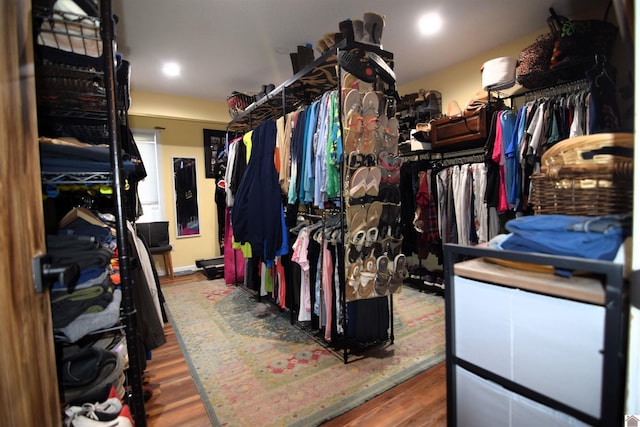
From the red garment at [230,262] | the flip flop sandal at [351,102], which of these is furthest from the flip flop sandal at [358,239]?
the red garment at [230,262]

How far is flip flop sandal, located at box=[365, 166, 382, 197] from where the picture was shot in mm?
1990

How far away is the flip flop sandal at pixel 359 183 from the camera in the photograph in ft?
6.35

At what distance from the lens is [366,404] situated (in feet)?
5.48

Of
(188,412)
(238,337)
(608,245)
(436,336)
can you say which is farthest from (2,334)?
(436,336)

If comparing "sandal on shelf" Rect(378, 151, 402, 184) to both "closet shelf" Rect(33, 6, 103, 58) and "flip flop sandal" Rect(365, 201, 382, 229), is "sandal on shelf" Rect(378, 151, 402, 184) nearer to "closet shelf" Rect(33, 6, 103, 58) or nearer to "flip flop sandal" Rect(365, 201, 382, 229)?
"flip flop sandal" Rect(365, 201, 382, 229)

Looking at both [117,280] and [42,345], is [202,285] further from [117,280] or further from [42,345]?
[42,345]

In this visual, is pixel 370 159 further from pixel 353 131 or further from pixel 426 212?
pixel 426 212

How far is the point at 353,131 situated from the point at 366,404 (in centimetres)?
157

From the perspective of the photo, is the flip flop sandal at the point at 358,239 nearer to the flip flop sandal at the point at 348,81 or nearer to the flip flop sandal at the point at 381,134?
the flip flop sandal at the point at 381,134

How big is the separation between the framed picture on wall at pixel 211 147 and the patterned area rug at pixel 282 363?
8.19 feet

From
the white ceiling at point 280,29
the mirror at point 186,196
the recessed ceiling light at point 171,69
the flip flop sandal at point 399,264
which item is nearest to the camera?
the flip flop sandal at point 399,264

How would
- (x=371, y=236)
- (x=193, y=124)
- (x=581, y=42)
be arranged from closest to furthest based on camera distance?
(x=371, y=236) → (x=581, y=42) → (x=193, y=124)

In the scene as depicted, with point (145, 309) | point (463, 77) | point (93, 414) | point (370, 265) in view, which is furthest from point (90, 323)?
point (463, 77)

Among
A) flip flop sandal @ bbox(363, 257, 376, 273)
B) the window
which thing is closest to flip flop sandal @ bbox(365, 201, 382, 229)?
flip flop sandal @ bbox(363, 257, 376, 273)
